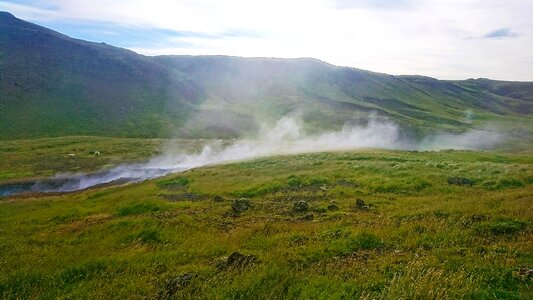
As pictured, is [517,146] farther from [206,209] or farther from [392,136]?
[206,209]

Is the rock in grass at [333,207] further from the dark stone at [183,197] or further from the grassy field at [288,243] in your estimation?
the dark stone at [183,197]

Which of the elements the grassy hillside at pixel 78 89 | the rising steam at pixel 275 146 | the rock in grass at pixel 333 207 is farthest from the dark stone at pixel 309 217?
the grassy hillside at pixel 78 89

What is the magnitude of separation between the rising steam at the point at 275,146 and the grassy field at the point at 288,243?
22.8 m

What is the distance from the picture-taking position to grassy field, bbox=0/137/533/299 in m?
10.2

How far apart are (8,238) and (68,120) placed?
119409 mm

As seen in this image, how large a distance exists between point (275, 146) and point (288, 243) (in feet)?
225

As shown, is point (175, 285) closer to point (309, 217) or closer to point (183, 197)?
point (309, 217)

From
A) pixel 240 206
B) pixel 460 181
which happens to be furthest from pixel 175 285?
pixel 460 181

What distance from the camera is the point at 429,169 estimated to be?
3653 cm

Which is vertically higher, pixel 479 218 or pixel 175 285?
pixel 479 218

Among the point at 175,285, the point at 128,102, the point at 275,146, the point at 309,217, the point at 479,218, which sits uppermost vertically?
Result: the point at 479,218

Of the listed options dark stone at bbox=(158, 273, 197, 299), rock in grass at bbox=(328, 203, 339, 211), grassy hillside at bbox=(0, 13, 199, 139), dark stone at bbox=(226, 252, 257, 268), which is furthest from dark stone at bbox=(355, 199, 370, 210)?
grassy hillside at bbox=(0, 13, 199, 139)

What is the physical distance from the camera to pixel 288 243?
1464 centimetres

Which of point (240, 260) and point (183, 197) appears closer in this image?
point (240, 260)
